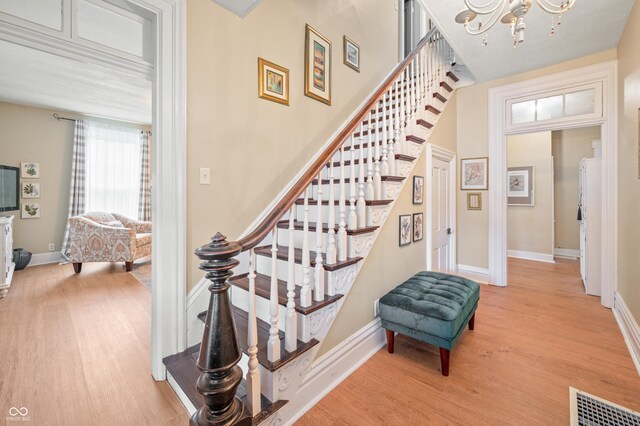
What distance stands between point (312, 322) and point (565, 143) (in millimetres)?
6482

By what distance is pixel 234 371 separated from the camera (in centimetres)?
114

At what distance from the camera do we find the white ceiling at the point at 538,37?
2.39 meters

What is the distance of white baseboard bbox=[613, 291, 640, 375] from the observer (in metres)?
2.04

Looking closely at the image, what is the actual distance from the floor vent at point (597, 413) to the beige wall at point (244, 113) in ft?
8.18

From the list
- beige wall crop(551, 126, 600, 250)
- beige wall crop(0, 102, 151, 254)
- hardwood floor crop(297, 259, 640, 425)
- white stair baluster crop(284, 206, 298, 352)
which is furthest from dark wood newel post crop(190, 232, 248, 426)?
beige wall crop(551, 126, 600, 250)

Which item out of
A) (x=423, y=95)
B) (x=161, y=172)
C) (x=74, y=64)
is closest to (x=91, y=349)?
(x=161, y=172)

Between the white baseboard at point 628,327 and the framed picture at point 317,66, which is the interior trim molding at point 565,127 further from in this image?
the framed picture at point 317,66

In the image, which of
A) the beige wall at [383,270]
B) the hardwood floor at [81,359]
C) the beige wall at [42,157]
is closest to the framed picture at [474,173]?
the beige wall at [383,270]

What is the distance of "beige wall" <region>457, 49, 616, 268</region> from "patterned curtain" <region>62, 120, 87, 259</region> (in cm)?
680

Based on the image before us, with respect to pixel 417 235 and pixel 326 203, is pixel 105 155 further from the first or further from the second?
pixel 417 235

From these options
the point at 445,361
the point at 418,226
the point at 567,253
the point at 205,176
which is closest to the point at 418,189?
the point at 418,226

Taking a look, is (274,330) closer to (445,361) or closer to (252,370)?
(252,370)

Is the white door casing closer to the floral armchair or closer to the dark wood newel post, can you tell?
the dark wood newel post

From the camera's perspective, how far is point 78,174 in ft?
16.7
